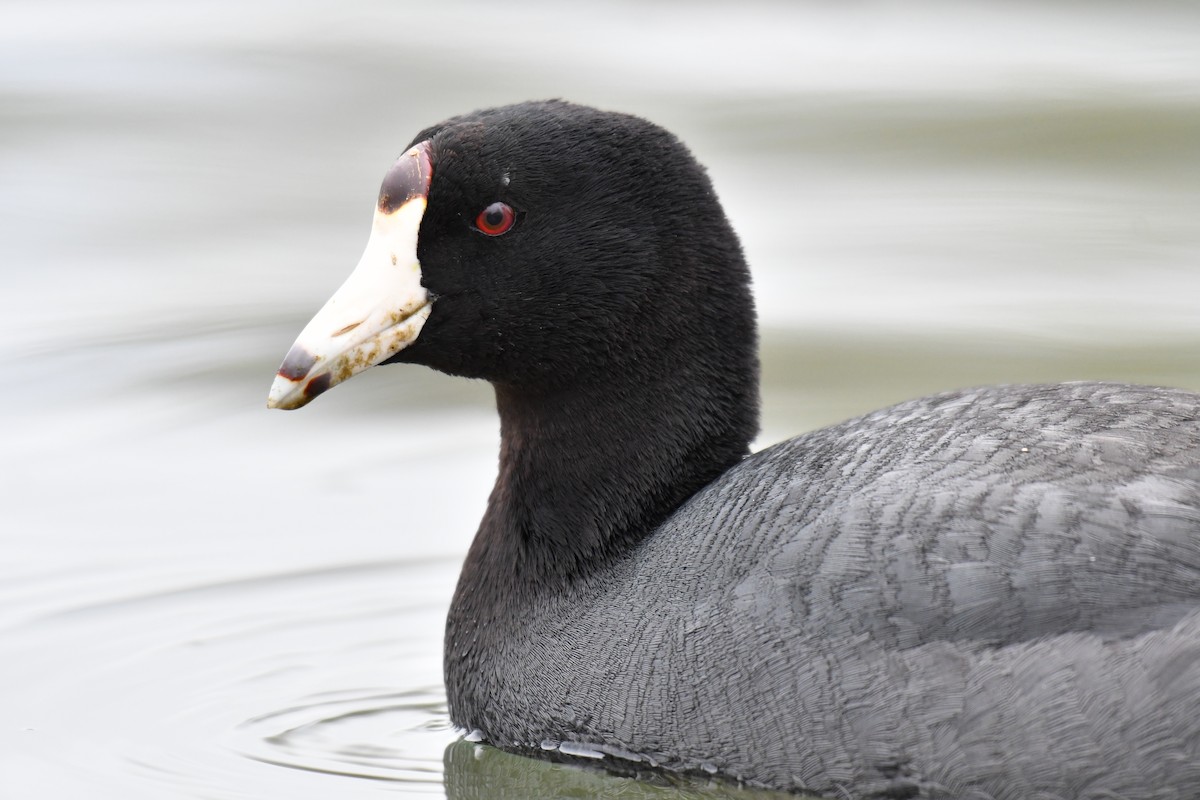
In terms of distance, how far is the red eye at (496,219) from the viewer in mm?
4438

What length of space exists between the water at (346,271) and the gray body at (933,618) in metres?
0.25

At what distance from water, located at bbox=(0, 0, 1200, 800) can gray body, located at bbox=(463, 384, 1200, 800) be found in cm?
25

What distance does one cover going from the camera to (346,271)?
25.2 feet

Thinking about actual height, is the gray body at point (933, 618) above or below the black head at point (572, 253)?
below

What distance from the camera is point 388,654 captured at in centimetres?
521

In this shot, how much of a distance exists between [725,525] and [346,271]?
144 inches

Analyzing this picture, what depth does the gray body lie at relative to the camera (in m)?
3.77

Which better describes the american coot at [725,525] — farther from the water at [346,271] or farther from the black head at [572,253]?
the water at [346,271]

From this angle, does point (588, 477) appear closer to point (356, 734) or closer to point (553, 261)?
point (553, 261)

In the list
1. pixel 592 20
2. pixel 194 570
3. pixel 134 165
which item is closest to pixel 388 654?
pixel 194 570

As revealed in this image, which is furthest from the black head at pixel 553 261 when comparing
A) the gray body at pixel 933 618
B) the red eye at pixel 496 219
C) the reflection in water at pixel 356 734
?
the reflection in water at pixel 356 734

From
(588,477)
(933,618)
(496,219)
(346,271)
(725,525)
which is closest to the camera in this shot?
(933,618)

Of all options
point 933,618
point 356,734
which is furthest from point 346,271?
point 933,618

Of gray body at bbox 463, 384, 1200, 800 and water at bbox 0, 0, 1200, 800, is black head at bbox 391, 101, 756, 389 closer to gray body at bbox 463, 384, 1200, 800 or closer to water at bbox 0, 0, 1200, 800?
gray body at bbox 463, 384, 1200, 800
